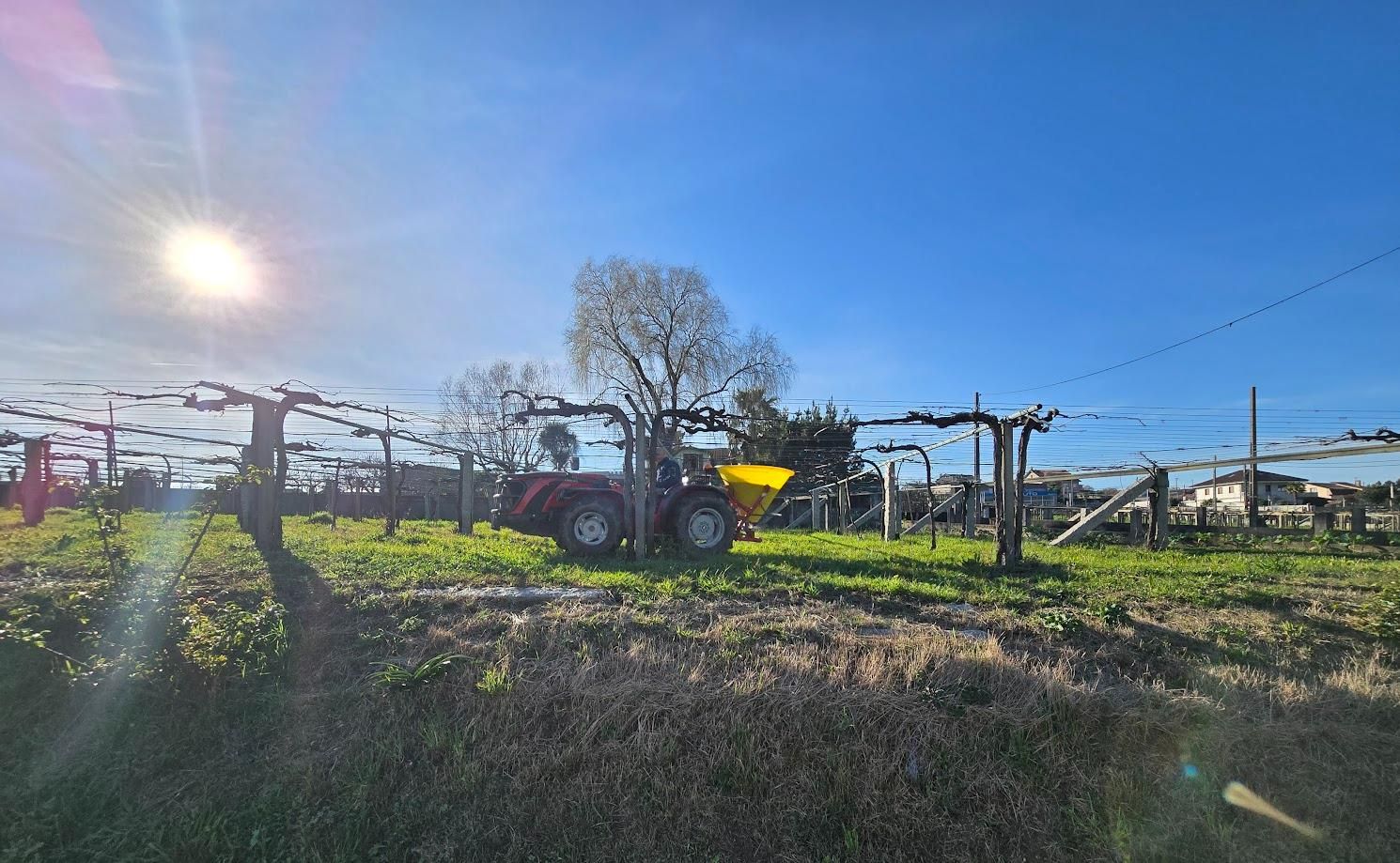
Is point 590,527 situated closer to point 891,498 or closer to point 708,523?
point 708,523

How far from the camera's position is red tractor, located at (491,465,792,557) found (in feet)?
31.8

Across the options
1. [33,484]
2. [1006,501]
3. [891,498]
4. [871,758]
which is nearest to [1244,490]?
[891,498]

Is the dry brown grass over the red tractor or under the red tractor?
under

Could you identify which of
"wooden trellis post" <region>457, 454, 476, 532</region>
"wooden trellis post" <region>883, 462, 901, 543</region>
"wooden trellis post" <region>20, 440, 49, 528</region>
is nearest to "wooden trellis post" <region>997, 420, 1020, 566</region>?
"wooden trellis post" <region>883, 462, 901, 543</region>

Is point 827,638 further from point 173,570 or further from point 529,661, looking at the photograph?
point 173,570

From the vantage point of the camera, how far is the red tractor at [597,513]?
31.8 feet

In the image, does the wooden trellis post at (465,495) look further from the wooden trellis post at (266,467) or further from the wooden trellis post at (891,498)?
the wooden trellis post at (891,498)

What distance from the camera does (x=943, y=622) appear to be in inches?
217

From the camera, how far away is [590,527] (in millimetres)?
9797

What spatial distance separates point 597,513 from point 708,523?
5.62 feet

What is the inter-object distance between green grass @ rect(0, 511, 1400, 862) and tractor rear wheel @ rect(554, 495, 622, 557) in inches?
179

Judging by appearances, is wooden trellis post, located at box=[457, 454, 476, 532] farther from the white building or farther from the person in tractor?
the white building

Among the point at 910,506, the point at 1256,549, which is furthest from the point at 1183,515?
the point at 1256,549

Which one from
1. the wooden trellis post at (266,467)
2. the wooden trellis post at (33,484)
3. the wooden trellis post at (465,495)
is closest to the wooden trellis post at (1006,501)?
the wooden trellis post at (266,467)
